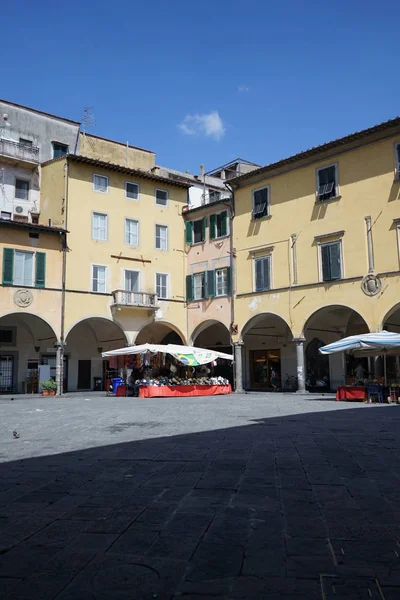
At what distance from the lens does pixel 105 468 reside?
6523 millimetres

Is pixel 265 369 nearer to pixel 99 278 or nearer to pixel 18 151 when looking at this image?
pixel 99 278

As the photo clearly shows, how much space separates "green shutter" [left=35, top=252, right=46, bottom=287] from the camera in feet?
87.6

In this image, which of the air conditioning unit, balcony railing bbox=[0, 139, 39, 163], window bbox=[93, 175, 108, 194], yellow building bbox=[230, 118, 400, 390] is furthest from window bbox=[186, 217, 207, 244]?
balcony railing bbox=[0, 139, 39, 163]

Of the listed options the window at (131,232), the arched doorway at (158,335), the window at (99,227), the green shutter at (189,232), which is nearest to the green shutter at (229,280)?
the green shutter at (189,232)

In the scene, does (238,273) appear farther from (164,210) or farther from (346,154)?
(346,154)

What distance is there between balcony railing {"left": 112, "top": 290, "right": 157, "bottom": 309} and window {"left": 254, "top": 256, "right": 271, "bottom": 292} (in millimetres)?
5744

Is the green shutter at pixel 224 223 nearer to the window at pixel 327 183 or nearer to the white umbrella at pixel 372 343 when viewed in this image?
the window at pixel 327 183

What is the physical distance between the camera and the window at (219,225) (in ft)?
99.2

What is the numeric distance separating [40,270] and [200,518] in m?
24.0

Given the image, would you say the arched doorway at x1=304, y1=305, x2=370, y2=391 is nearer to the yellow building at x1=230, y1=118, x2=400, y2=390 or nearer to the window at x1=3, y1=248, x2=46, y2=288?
the yellow building at x1=230, y1=118, x2=400, y2=390

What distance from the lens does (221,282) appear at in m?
30.2

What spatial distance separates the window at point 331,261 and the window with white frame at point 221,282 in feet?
20.2

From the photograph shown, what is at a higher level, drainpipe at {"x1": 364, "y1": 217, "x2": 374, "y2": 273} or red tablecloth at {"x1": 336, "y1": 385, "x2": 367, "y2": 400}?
drainpipe at {"x1": 364, "y1": 217, "x2": 374, "y2": 273}

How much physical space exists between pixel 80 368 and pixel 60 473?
86.8 ft
